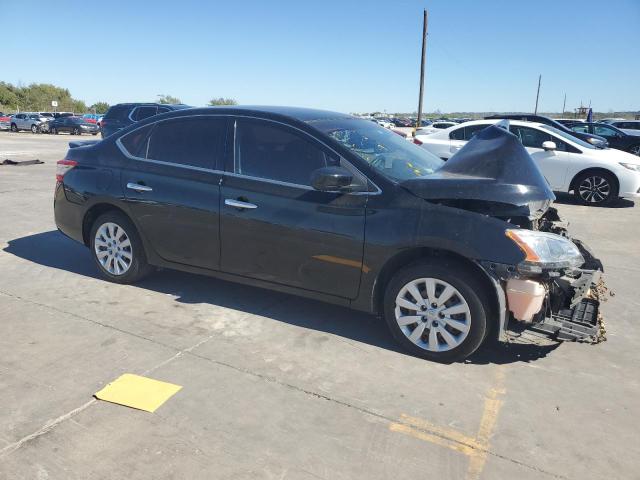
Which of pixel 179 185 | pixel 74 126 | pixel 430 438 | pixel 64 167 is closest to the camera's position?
pixel 430 438

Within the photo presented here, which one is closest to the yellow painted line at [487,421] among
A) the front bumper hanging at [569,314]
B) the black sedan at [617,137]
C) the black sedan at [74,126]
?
the front bumper hanging at [569,314]

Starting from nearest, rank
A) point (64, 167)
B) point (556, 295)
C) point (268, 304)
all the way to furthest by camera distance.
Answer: point (556, 295)
point (268, 304)
point (64, 167)

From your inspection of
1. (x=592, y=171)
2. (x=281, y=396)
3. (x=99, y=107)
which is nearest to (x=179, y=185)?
(x=281, y=396)

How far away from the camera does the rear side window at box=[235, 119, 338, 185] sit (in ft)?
13.2

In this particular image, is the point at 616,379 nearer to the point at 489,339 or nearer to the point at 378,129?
the point at 489,339

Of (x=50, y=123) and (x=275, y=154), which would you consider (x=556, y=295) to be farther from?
(x=50, y=123)

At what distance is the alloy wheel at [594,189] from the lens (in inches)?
398

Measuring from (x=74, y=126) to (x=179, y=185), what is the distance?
3489cm

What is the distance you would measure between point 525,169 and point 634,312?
2120 mm

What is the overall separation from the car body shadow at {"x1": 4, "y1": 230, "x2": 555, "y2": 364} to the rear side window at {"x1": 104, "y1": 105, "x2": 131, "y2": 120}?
414 inches

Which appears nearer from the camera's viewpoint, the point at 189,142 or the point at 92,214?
the point at 189,142

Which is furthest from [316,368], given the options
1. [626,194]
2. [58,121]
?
[58,121]

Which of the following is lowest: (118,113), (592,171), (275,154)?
(592,171)

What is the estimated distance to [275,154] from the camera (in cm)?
417
